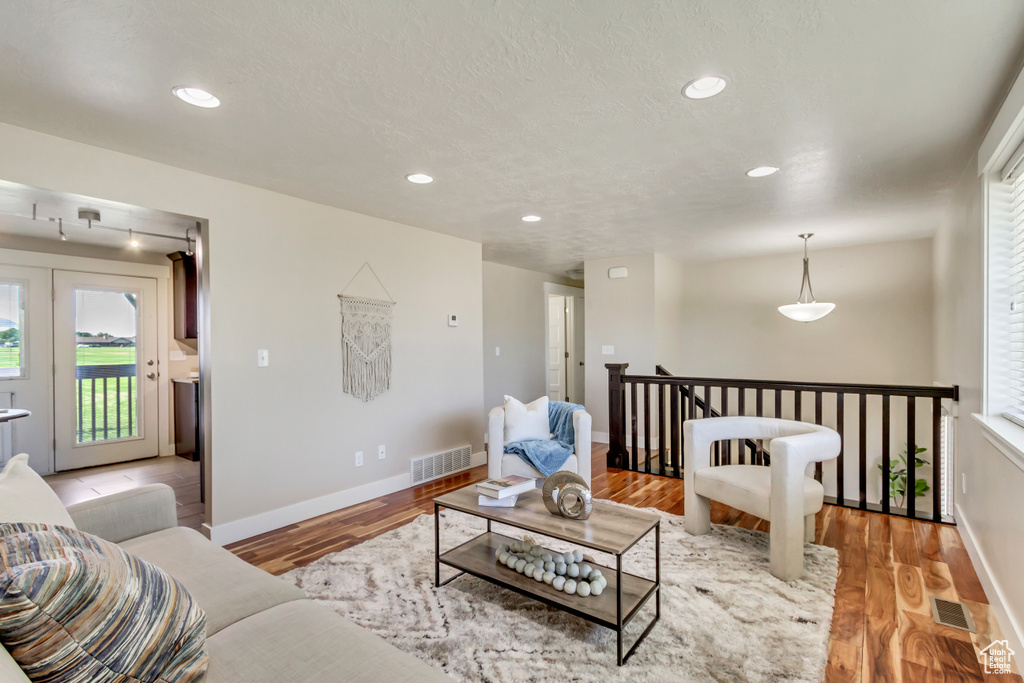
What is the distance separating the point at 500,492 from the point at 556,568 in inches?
15.7

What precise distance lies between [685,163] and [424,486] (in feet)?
10.2

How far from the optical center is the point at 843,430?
4.21 meters

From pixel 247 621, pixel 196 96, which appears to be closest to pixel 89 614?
pixel 247 621

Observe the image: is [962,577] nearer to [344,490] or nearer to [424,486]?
[424,486]

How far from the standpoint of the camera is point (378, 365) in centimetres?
391

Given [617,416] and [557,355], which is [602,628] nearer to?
[617,416]

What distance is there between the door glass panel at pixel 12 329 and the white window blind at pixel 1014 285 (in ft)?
23.5

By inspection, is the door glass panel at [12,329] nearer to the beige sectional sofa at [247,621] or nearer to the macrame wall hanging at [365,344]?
the macrame wall hanging at [365,344]

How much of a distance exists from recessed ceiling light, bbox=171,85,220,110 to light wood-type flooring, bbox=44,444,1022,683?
2.27 meters

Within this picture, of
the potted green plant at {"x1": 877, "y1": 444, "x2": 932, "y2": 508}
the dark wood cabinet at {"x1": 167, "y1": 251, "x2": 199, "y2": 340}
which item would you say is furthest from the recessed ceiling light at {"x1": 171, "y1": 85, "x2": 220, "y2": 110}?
the potted green plant at {"x1": 877, "y1": 444, "x2": 932, "y2": 508}

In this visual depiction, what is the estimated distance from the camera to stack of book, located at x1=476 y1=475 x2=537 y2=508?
89.7 inches

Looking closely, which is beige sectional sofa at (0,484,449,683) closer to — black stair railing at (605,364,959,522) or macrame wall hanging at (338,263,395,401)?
macrame wall hanging at (338,263,395,401)

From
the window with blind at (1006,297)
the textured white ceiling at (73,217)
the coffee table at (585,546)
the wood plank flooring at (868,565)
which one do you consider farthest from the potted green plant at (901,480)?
the textured white ceiling at (73,217)

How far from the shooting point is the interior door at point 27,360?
452 centimetres
